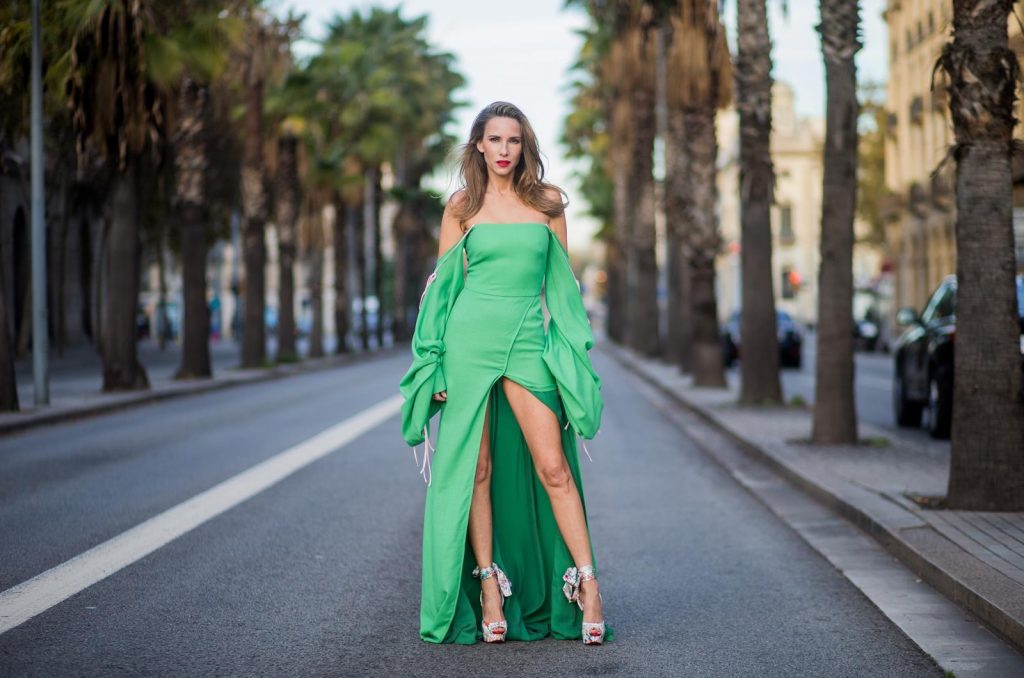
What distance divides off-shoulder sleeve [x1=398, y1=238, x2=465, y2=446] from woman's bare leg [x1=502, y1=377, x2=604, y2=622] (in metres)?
0.28

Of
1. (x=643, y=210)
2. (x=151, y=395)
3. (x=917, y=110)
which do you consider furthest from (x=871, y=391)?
(x=917, y=110)

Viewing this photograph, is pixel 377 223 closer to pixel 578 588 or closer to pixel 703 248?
pixel 703 248

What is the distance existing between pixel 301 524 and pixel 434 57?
52.1m

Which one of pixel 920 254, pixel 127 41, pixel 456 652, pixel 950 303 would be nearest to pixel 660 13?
pixel 127 41

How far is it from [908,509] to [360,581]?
349cm

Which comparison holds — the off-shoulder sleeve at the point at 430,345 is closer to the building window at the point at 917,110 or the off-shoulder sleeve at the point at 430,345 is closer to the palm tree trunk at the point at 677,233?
the palm tree trunk at the point at 677,233

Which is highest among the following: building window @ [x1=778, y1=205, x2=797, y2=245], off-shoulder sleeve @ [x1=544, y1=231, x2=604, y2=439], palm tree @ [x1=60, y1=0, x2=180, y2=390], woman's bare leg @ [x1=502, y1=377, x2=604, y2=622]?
building window @ [x1=778, y1=205, x2=797, y2=245]

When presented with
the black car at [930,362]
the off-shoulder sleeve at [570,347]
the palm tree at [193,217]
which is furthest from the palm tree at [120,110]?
the off-shoulder sleeve at [570,347]

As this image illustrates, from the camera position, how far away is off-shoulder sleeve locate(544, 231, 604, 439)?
5293 mm

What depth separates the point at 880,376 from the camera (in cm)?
3155

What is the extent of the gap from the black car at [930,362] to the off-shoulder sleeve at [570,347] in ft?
28.8

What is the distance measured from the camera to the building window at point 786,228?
9350cm

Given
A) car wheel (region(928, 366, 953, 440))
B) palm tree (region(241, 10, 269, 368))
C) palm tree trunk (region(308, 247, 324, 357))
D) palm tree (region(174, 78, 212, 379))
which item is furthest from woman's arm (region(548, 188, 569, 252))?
palm tree trunk (region(308, 247, 324, 357))

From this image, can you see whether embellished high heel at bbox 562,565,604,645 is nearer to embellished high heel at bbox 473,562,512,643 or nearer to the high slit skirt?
the high slit skirt
